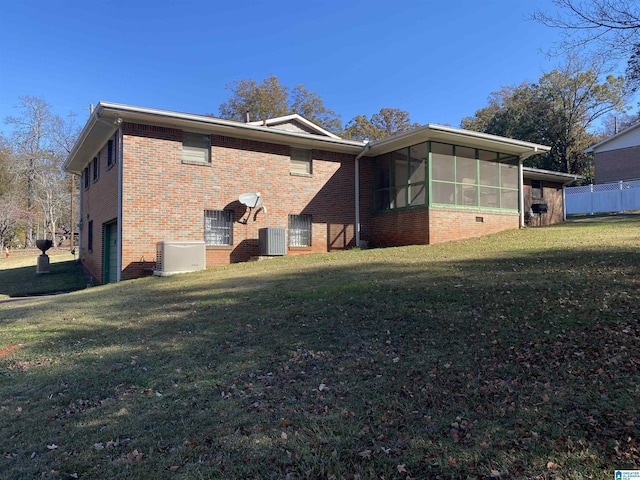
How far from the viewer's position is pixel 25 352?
5.36 metres

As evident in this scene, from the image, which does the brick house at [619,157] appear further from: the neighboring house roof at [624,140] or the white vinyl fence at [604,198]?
the white vinyl fence at [604,198]

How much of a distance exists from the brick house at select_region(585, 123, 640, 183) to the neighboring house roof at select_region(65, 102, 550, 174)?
53.3ft

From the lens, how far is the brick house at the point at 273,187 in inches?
491

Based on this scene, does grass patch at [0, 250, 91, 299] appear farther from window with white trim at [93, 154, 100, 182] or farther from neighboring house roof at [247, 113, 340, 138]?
neighboring house roof at [247, 113, 340, 138]

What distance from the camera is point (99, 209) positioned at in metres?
15.5

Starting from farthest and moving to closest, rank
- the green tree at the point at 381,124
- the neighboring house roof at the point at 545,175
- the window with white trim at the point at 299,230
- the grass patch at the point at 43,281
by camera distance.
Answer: the green tree at the point at 381,124
the neighboring house roof at the point at 545,175
the window with white trim at the point at 299,230
the grass patch at the point at 43,281

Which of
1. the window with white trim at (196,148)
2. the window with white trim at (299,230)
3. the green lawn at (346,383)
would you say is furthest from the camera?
the window with white trim at (299,230)

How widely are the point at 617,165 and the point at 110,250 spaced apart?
29306 millimetres

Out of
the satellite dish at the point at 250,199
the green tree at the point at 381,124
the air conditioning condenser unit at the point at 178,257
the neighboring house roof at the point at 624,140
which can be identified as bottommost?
the air conditioning condenser unit at the point at 178,257

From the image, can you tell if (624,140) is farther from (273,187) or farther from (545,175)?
(273,187)

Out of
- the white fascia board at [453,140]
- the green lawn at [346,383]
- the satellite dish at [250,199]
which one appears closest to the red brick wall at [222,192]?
the satellite dish at [250,199]

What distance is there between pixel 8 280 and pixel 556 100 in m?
34.4

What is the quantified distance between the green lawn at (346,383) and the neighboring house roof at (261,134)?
6594 mm

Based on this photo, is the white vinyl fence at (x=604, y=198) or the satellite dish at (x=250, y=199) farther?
the white vinyl fence at (x=604, y=198)
